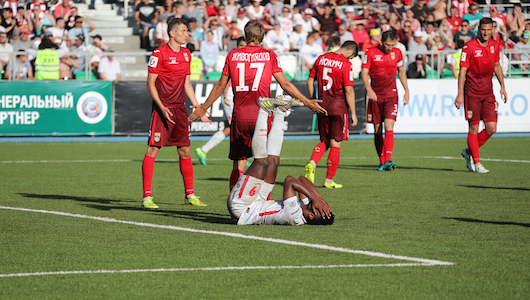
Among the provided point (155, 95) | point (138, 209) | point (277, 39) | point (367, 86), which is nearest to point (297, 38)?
point (277, 39)

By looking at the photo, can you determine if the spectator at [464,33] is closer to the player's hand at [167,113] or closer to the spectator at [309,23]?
the spectator at [309,23]

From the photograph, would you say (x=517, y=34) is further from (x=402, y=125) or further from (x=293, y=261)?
(x=293, y=261)

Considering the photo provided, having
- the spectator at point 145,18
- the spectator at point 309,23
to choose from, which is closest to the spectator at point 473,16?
the spectator at point 309,23

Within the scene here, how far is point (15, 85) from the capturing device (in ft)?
63.0

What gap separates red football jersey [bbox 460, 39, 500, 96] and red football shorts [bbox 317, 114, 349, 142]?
2.85m

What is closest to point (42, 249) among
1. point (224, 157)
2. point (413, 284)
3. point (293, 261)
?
point (293, 261)

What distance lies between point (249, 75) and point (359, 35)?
16.6 m

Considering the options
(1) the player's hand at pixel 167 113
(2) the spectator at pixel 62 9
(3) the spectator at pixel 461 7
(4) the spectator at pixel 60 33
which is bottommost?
(4) the spectator at pixel 60 33

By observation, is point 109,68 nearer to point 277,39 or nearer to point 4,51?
point 4,51

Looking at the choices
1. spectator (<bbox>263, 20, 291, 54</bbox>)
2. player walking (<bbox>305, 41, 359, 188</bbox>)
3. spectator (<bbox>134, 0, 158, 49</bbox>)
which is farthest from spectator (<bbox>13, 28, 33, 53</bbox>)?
player walking (<bbox>305, 41, 359, 188</bbox>)

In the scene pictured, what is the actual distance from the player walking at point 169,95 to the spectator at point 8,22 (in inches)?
641

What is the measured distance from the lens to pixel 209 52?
20281 mm

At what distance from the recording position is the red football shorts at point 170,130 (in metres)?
8.41

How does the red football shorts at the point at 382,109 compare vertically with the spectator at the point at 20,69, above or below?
above
